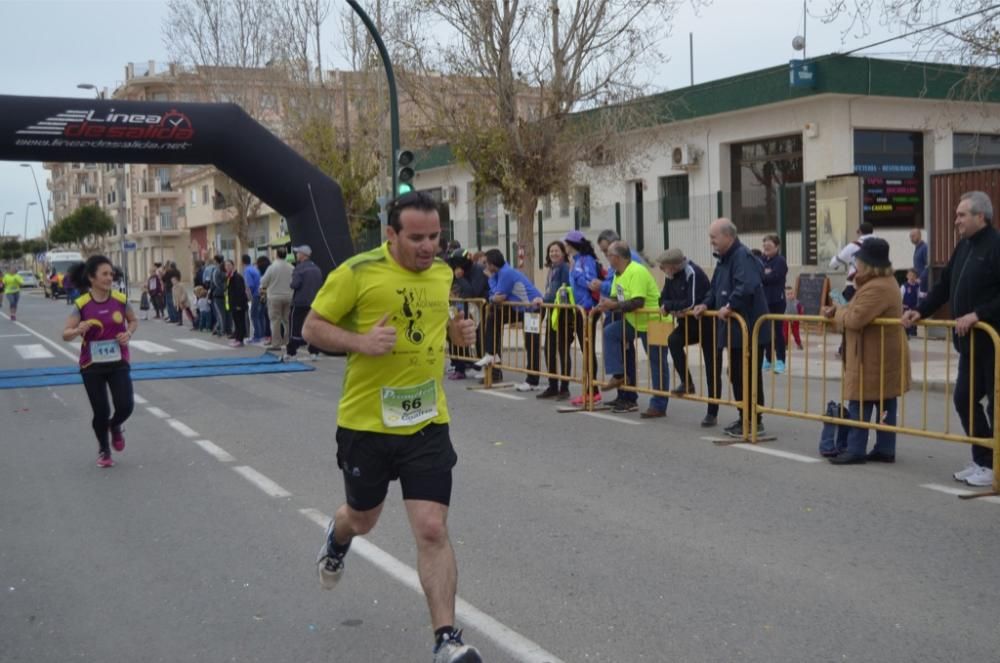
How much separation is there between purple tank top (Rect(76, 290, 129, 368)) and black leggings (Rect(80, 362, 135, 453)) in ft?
0.31

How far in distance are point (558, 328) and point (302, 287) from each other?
640cm

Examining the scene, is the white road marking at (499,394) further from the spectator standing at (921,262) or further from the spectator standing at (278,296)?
the spectator standing at (921,262)

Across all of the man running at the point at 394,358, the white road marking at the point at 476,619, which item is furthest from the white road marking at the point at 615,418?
the man running at the point at 394,358

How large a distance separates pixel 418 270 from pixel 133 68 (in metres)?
90.7

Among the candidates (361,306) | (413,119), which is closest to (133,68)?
(413,119)

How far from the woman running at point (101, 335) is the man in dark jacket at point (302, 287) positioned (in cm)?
846

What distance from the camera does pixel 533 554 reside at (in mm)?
6219

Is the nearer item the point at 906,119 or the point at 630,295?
the point at 630,295

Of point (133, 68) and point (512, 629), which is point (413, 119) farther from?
point (133, 68)

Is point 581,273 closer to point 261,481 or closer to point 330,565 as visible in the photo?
point 261,481

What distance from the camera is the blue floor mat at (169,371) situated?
54.1 feet

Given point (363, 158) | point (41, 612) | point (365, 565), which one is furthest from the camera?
point (363, 158)

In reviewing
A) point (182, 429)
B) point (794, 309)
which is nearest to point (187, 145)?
point (182, 429)

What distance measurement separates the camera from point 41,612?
214 inches
